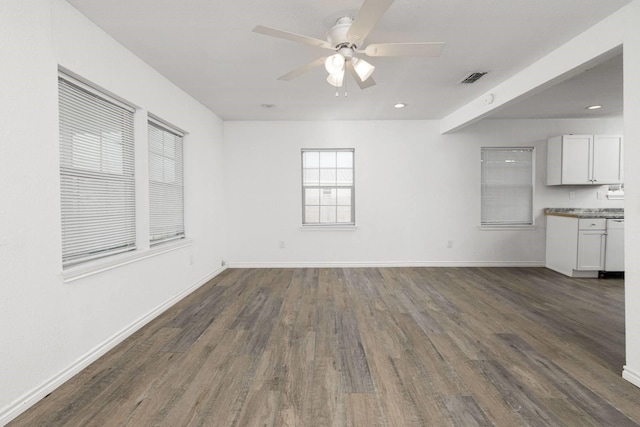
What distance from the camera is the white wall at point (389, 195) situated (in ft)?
16.9

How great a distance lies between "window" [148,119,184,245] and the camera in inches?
128

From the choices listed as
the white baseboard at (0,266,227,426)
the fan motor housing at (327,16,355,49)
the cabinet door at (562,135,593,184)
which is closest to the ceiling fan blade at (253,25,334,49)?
the fan motor housing at (327,16,355,49)

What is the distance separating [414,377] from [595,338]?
1.76 m

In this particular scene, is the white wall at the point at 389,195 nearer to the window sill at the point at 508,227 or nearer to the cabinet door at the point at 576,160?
the window sill at the point at 508,227

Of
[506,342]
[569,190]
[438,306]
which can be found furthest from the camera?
[569,190]

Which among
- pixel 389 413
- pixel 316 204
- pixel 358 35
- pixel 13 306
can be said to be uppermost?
pixel 358 35

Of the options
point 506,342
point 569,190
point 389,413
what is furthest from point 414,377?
point 569,190

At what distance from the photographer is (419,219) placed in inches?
205

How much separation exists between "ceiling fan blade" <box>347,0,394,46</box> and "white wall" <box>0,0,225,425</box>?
74.0 inches

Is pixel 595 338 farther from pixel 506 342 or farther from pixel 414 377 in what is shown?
pixel 414 377

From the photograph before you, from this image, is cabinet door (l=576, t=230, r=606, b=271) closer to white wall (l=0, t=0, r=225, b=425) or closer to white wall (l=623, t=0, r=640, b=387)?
white wall (l=623, t=0, r=640, b=387)

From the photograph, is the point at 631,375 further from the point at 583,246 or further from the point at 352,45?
the point at 583,246

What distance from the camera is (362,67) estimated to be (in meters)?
2.24

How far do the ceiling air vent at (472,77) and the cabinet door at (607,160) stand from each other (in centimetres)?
296
